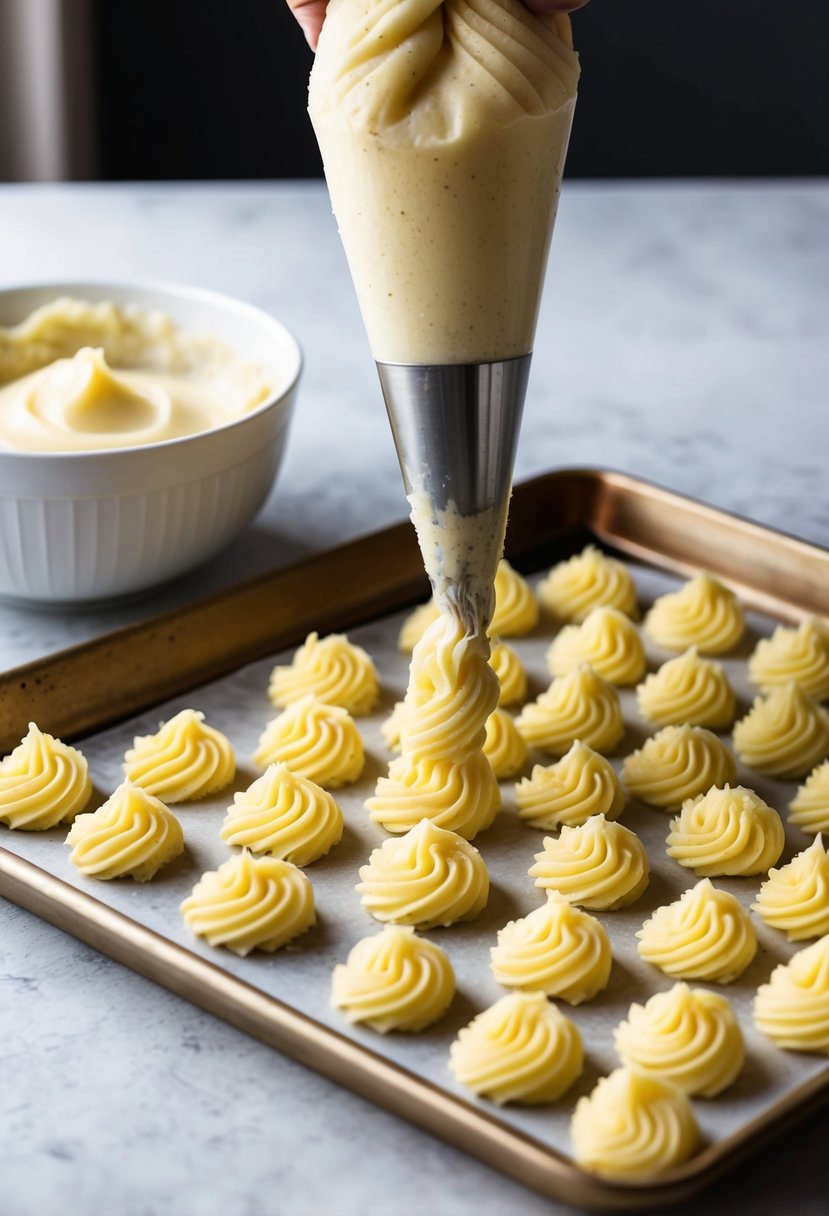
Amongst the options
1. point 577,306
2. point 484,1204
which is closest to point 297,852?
point 484,1204

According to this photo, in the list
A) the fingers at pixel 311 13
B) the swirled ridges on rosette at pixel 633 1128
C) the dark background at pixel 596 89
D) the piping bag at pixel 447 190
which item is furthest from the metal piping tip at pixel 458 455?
the dark background at pixel 596 89

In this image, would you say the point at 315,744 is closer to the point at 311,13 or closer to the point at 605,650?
the point at 605,650

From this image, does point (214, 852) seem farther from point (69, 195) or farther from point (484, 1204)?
point (69, 195)

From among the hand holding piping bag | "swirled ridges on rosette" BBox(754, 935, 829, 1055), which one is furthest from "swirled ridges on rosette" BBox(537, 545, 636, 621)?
the hand holding piping bag

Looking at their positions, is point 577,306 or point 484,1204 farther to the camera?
point 577,306

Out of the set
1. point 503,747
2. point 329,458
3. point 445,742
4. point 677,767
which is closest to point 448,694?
point 445,742
